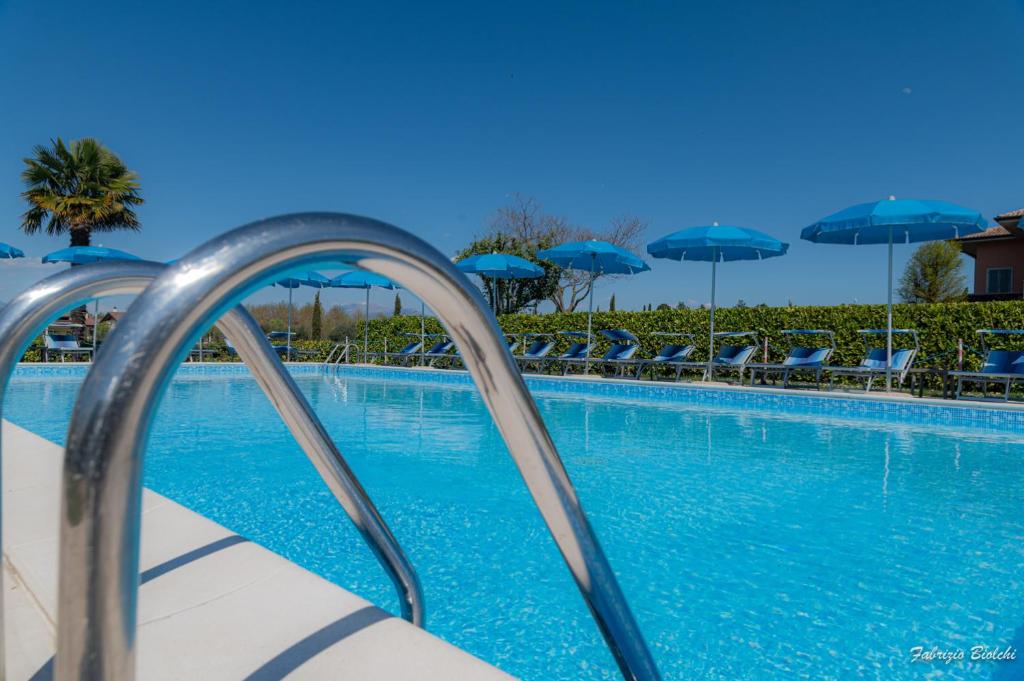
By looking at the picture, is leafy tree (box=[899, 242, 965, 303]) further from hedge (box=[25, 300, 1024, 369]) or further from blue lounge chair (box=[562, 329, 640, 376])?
blue lounge chair (box=[562, 329, 640, 376])

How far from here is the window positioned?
94.8 ft

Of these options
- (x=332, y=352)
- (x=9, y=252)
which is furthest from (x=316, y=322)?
(x=9, y=252)

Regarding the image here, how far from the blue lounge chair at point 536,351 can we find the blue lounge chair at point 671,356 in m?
2.56

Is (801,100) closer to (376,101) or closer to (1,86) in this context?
(376,101)

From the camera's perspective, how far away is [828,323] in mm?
14766

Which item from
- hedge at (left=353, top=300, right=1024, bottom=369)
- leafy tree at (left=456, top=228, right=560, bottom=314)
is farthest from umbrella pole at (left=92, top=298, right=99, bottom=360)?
leafy tree at (left=456, top=228, right=560, bottom=314)

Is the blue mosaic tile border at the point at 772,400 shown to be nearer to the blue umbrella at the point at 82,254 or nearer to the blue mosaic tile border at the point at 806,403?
the blue mosaic tile border at the point at 806,403

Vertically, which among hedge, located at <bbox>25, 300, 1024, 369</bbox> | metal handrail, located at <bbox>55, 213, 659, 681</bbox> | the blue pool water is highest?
hedge, located at <bbox>25, 300, 1024, 369</bbox>

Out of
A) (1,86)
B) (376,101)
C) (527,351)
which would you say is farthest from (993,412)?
(1,86)

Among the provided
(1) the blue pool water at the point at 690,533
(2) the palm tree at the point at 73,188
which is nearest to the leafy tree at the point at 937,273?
(1) the blue pool water at the point at 690,533

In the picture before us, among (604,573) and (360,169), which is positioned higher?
(360,169)

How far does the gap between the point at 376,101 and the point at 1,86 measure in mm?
14745

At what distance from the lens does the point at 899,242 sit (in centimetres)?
1305

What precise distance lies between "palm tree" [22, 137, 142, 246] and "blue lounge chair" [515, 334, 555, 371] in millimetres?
16682
